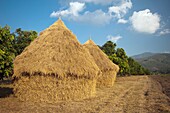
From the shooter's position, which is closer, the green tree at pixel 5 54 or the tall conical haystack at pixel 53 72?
the green tree at pixel 5 54

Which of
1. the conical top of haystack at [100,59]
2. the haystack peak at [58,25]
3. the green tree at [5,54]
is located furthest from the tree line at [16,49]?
the conical top of haystack at [100,59]

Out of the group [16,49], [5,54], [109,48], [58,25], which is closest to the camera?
[5,54]

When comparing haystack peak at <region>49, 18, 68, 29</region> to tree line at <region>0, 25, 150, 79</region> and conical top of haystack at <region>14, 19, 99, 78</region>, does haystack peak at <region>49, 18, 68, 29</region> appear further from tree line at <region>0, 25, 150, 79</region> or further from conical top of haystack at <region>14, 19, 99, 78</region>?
tree line at <region>0, 25, 150, 79</region>

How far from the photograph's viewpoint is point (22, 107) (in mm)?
10781

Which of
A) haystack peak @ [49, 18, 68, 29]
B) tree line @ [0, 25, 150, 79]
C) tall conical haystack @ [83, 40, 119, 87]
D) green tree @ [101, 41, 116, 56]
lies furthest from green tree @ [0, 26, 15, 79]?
green tree @ [101, 41, 116, 56]

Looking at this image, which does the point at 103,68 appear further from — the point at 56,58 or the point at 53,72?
the point at 53,72

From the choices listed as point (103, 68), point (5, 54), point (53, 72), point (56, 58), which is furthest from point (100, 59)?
point (5, 54)

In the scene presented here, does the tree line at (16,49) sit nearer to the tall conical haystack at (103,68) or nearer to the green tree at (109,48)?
the green tree at (109,48)

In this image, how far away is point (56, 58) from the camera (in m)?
12.9

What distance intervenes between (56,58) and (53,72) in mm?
1097

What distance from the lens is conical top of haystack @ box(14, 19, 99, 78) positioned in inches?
487

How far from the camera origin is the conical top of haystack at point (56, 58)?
40.5 ft

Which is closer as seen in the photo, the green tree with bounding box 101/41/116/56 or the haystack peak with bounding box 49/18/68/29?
the haystack peak with bounding box 49/18/68/29

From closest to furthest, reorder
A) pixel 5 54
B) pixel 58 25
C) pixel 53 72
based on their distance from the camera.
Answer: pixel 5 54, pixel 53 72, pixel 58 25
